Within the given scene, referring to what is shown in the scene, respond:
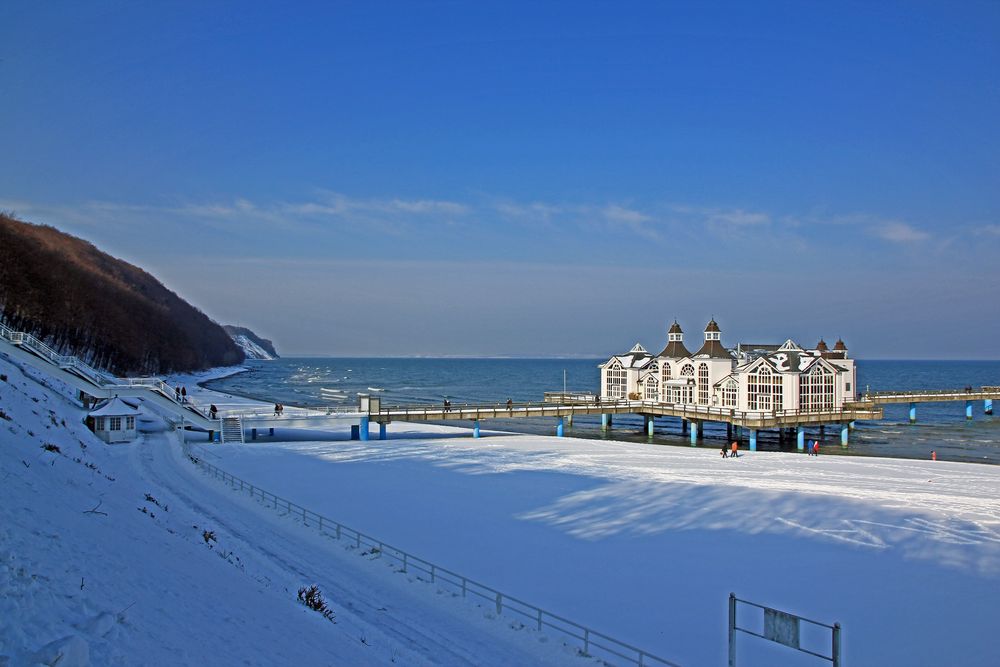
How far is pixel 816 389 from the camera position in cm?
5359

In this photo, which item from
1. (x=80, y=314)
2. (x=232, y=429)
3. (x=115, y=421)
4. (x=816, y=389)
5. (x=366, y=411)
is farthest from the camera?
(x=80, y=314)

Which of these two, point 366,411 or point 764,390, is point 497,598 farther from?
point 764,390

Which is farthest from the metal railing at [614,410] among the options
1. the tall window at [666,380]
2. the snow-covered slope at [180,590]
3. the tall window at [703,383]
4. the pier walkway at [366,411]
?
the snow-covered slope at [180,590]

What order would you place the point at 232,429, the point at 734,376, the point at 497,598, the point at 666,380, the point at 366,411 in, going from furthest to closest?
the point at 666,380 → the point at 734,376 → the point at 366,411 → the point at 232,429 → the point at 497,598

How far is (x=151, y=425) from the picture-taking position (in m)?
41.5

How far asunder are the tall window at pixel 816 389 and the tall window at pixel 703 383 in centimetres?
779

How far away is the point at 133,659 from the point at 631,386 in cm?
5996

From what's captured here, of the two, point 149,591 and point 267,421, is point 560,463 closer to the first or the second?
point 267,421

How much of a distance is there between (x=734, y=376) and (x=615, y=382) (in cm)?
1451

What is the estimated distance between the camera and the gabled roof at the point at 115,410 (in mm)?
34281

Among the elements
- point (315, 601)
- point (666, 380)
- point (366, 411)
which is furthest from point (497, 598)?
point (666, 380)

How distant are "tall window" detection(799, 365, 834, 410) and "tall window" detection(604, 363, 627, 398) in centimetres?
1791

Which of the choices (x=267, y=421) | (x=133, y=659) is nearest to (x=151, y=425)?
(x=267, y=421)

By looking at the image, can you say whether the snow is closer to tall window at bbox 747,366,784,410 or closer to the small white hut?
the small white hut
